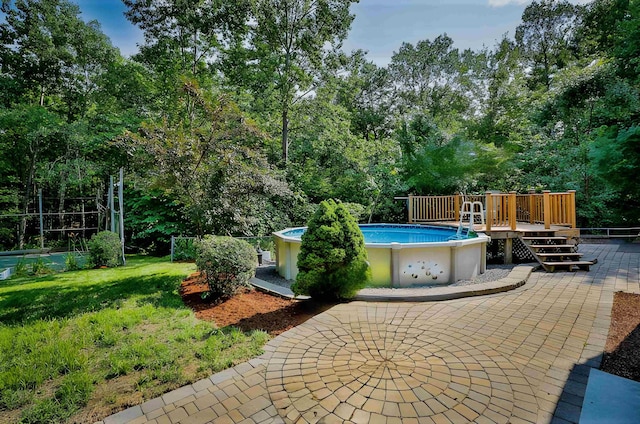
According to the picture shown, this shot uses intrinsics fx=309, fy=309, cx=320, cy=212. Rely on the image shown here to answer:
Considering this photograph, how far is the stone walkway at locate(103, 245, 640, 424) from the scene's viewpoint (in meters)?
2.22

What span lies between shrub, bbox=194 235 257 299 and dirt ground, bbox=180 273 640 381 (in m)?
0.22

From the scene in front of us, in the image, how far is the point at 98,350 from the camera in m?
3.25

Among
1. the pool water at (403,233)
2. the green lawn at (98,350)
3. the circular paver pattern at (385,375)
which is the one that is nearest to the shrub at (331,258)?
the circular paver pattern at (385,375)

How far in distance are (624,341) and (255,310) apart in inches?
170

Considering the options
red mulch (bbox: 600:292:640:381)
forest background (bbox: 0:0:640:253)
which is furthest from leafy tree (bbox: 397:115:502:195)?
red mulch (bbox: 600:292:640:381)

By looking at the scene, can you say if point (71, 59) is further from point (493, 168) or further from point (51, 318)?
point (493, 168)

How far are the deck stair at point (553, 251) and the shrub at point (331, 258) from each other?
486 cm

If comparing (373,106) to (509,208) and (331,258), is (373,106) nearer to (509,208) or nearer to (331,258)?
(509,208)

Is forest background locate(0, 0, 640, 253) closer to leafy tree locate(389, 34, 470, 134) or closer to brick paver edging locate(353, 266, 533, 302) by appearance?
leafy tree locate(389, 34, 470, 134)

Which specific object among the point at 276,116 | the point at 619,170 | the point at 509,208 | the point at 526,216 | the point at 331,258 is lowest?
the point at 331,258

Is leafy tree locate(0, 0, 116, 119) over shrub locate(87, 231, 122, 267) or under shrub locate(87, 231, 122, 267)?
over

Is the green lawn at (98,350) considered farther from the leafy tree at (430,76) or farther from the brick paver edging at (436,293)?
the leafy tree at (430,76)

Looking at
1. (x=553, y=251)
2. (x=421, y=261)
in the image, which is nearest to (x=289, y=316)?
(x=421, y=261)

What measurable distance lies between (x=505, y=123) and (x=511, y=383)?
1795 centimetres
